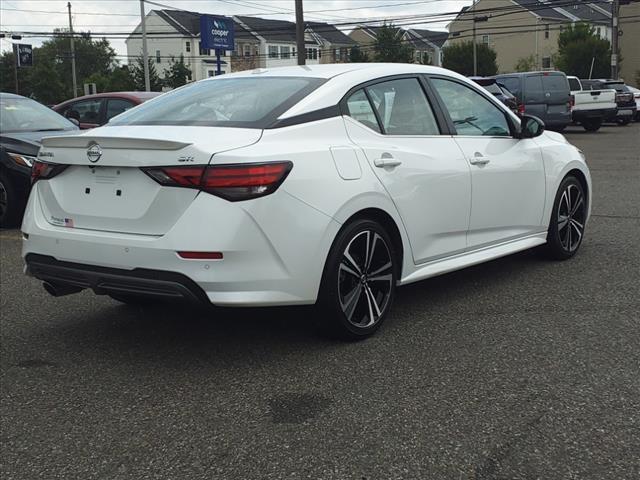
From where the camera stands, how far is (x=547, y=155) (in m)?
5.79

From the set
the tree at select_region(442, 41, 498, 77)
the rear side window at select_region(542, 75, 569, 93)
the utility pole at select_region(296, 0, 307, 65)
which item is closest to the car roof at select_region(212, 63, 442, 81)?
the rear side window at select_region(542, 75, 569, 93)

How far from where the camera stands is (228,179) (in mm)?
3510

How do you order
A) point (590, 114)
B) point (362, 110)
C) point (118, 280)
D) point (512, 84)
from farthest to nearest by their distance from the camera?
point (590, 114)
point (512, 84)
point (362, 110)
point (118, 280)

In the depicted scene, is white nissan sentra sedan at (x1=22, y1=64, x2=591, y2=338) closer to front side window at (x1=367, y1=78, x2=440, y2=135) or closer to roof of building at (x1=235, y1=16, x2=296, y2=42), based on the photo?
front side window at (x1=367, y1=78, x2=440, y2=135)

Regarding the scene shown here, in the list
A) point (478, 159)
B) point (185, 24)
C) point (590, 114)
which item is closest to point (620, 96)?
point (590, 114)

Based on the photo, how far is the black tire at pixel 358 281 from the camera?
3920 millimetres

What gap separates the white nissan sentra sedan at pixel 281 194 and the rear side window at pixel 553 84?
17905mm

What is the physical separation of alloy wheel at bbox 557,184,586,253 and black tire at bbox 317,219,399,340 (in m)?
2.27

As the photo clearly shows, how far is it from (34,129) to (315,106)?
6.12 metres

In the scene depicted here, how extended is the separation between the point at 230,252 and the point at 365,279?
0.97 metres

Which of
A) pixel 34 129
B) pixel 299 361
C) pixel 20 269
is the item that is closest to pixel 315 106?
pixel 299 361

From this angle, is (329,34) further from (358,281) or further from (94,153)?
(94,153)

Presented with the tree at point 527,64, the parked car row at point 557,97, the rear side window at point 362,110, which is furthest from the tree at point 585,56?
the rear side window at point 362,110

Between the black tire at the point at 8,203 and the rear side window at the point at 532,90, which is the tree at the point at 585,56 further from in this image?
the black tire at the point at 8,203
